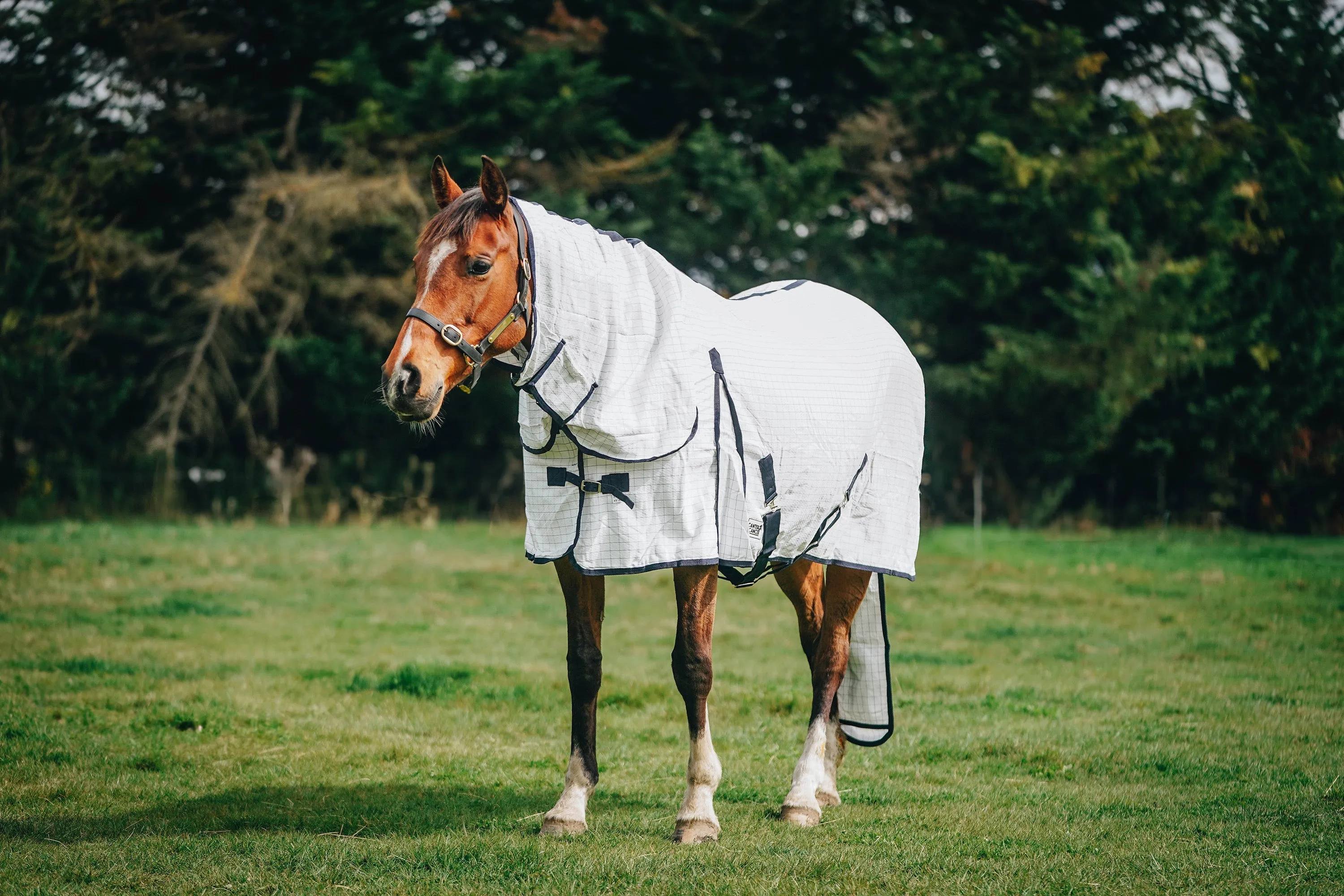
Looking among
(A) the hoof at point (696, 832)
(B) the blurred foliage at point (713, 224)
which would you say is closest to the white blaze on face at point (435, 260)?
(A) the hoof at point (696, 832)

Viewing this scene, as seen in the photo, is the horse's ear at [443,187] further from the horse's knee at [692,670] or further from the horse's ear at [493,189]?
the horse's knee at [692,670]

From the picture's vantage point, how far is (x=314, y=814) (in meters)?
5.17

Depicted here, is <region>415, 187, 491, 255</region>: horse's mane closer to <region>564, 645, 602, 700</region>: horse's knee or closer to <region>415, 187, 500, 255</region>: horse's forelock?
<region>415, 187, 500, 255</region>: horse's forelock

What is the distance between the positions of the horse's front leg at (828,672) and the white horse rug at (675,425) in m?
0.25

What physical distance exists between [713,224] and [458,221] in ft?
55.7

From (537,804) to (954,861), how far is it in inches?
75.8

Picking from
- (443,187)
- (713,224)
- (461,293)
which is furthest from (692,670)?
(713,224)

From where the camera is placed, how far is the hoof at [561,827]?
4.80 meters

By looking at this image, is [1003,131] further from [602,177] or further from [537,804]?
[537,804]

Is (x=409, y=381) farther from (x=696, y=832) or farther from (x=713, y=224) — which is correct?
(x=713, y=224)

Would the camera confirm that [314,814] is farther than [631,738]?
No

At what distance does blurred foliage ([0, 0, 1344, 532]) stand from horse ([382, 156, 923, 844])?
14.9 m

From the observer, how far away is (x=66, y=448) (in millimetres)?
20266

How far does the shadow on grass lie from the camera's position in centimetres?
486
